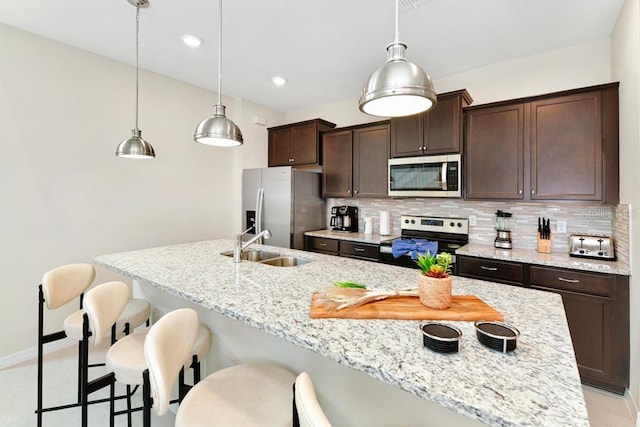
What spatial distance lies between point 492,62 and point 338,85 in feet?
5.42

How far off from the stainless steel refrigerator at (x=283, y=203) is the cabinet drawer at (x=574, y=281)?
247cm

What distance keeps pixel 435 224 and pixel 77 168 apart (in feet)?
12.1

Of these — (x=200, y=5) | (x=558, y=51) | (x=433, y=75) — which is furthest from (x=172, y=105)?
(x=558, y=51)

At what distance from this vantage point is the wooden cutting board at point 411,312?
1133 millimetres

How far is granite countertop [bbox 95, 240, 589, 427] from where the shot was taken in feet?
2.28

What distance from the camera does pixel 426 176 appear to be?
10.3ft

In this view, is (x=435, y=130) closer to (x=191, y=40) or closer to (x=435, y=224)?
(x=435, y=224)

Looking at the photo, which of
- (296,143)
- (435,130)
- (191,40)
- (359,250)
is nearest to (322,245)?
(359,250)

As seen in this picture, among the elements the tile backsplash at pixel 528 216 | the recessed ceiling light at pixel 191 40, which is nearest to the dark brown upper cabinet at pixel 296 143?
the tile backsplash at pixel 528 216

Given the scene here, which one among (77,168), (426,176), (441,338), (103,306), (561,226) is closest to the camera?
(441,338)

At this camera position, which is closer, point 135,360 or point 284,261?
point 135,360

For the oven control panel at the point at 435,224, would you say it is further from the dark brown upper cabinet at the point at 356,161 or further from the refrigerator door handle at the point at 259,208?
the refrigerator door handle at the point at 259,208

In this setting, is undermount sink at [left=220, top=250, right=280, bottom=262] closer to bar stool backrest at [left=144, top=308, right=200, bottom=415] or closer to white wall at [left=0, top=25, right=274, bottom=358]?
bar stool backrest at [left=144, top=308, right=200, bottom=415]

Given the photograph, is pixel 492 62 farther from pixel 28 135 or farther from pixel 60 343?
pixel 60 343
